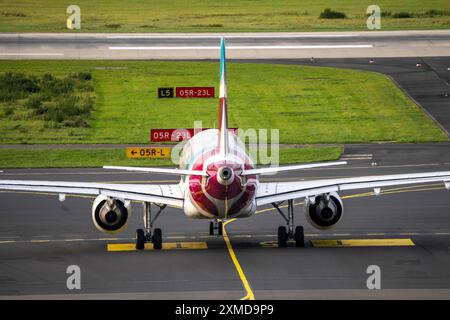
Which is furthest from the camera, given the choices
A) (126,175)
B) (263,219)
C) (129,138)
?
(129,138)

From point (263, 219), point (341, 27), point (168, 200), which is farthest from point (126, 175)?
point (341, 27)

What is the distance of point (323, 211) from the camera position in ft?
166

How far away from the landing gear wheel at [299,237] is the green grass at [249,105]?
30.7 meters

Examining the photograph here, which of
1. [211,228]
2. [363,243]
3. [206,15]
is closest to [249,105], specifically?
[211,228]

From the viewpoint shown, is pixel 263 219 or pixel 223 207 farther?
pixel 263 219

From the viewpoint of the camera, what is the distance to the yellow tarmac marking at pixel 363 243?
51469 mm

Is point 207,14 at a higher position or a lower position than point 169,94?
higher

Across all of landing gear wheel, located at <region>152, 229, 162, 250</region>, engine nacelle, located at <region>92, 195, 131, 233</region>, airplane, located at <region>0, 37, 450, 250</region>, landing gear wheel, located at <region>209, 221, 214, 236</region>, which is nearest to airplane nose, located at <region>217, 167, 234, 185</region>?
airplane, located at <region>0, 37, 450, 250</region>

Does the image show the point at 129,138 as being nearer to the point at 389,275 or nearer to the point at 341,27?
the point at 389,275

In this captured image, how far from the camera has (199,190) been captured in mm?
46781

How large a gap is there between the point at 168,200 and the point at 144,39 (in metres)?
76.9

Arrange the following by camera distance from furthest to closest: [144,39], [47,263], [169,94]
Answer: [144,39], [169,94], [47,263]

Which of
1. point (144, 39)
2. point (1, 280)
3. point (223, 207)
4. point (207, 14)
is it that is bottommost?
point (1, 280)

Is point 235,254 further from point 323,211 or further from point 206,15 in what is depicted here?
point 206,15
